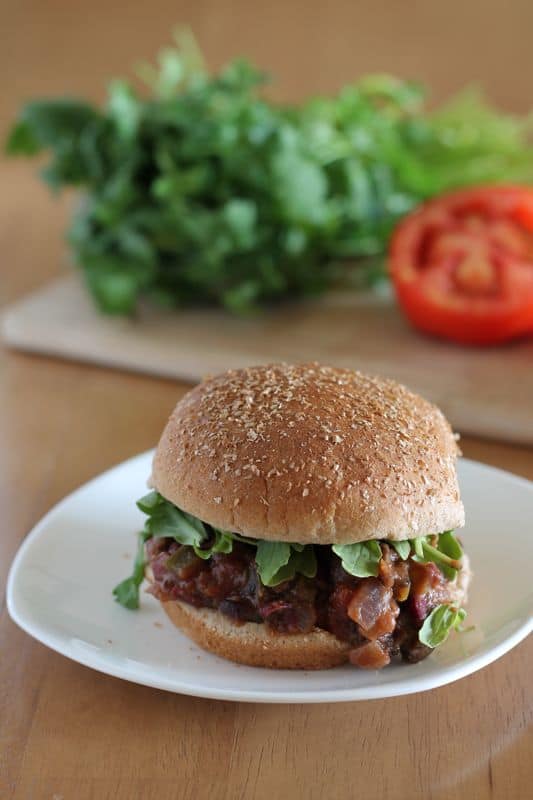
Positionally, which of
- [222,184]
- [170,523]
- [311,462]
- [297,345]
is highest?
[222,184]

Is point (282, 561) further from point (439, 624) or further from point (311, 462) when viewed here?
point (439, 624)

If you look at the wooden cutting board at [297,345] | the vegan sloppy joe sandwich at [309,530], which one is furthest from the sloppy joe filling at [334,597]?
the wooden cutting board at [297,345]

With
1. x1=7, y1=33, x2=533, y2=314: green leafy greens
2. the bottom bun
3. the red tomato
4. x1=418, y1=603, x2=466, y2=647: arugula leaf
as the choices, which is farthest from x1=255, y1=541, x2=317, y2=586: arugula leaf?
x1=7, y1=33, x2=533, y2=314: green leafy greens

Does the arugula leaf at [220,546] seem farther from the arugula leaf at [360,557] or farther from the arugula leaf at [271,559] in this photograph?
the arugula leaf at [360,557]

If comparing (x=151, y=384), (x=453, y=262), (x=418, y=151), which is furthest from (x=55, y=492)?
(x=418, y=151)

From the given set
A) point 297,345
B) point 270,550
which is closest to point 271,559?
point 270,550
